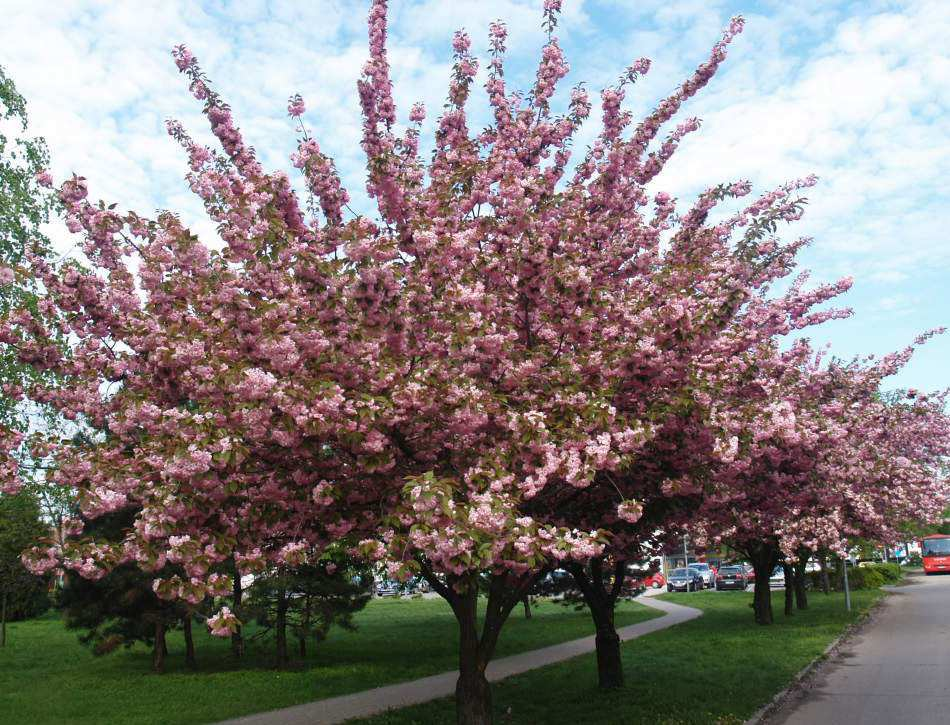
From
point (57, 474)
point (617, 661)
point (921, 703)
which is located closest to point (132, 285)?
point (57, 474)

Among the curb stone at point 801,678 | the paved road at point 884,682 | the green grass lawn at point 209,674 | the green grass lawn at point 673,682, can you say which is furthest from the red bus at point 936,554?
the green grass lawn at point 673,682

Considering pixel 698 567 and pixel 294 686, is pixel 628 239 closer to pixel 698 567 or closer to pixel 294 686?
pixel 294 686

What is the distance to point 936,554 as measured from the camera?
57.3 metres

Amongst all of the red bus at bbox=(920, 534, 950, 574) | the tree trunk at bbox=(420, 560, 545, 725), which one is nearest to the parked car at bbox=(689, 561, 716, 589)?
the red bus at bbox=(920, 534, 950, 574)

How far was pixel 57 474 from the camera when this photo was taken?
670cm

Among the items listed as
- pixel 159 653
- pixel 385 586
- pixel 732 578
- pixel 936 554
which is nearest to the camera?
pixel 385 586

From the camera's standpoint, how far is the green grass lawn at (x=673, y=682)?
11.5 meters

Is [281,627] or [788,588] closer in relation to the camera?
[281,627]

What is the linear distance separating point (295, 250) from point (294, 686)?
440 inches

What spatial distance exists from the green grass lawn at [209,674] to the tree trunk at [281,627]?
0.34m

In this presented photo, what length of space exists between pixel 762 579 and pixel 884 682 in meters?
10.9

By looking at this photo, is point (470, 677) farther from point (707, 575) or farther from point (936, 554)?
point (936, 554)

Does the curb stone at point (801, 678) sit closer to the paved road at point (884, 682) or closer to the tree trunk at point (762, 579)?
the paved road at point (884, 682)

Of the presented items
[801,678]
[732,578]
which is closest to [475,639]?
[801,678]
